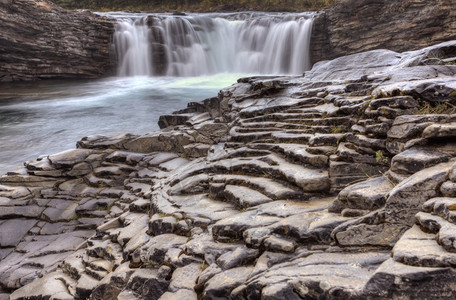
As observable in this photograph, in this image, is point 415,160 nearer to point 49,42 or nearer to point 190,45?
point 190,45

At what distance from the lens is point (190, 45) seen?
2498 centimetres

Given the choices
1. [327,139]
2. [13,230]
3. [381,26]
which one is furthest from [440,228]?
[381,26]

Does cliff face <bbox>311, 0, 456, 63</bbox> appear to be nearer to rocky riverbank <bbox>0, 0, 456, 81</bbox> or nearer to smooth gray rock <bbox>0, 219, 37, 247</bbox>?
rocky riverbank <bbox>0, 0, 456, 81</bbox>

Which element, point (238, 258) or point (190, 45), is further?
point (190, 45)

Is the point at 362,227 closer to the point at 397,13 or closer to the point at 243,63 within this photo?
the point at 397,13

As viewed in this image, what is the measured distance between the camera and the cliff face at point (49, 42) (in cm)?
2184

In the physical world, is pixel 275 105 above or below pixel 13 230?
above

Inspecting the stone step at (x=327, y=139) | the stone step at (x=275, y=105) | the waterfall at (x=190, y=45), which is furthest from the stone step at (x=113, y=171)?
the waterfall at (x=190, y=45)

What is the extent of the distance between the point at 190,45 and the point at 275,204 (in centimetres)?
2223

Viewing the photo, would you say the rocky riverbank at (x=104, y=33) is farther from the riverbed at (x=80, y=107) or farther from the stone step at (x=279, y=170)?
the stone step at (x=279, y=170)

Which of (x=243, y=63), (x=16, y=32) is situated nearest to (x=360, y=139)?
(x=243, y=63)

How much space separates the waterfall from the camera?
24094mm

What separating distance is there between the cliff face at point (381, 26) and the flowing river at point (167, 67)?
4.33ft

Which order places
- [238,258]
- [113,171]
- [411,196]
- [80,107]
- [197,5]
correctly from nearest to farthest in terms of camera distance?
[411,196] → [238,258] → [113,171] → [80,107] → [197,5]
